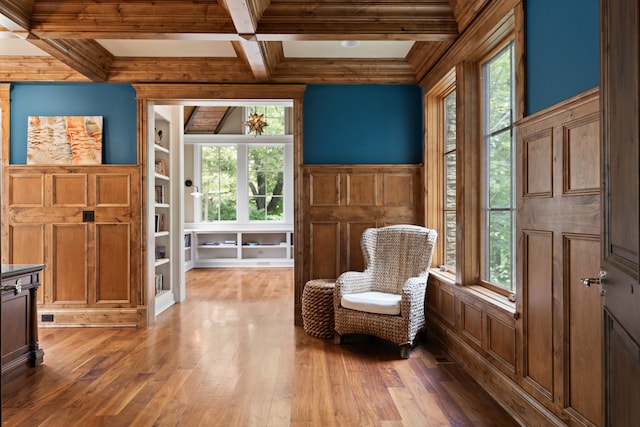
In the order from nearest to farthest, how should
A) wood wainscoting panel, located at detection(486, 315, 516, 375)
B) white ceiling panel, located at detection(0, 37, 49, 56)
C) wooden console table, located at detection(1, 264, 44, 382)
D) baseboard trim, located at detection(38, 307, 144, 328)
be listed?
wood wainscoting panel, located at detection(486, 315, 516, 375) → wooden console table, located at detection(1, 264, 44, 382) → white ceiling panel, located at detection(0, 37, 49, 56) → baseboard trim, located at detection(38, 307, 144, 328)

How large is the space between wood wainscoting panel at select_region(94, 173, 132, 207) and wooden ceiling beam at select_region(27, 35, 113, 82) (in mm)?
1019

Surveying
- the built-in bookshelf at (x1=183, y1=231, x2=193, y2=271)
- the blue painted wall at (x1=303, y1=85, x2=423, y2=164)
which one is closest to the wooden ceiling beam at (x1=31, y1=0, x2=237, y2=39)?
the blue painted wall at (x1=303, y1=85, x2=423, y2=164)

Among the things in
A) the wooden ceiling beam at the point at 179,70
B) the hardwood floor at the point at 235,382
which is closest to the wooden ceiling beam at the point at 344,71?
the wooden ceiling beam at the point at 179,70

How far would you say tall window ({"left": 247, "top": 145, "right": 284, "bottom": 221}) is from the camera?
10.0 meters

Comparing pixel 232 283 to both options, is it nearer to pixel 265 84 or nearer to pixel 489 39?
pixel 265 84

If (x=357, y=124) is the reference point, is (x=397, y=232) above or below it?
Result: below

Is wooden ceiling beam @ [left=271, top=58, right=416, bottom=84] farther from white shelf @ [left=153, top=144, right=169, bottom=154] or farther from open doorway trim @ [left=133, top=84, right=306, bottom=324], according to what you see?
white shelf @ [left=153, top=144, right=169, bottom=154]

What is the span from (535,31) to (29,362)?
162 inches

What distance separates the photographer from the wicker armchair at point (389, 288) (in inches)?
145

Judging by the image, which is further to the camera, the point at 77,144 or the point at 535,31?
the point at 77,144

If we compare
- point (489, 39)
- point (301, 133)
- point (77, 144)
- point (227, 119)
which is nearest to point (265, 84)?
point (301, 133)

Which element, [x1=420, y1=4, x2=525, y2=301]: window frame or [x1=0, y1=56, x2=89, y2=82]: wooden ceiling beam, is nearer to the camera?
[x1=420, y1=4, x2=525, y2=301]: window frame

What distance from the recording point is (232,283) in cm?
752

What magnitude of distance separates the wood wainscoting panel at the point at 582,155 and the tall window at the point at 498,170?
897 millimetres
